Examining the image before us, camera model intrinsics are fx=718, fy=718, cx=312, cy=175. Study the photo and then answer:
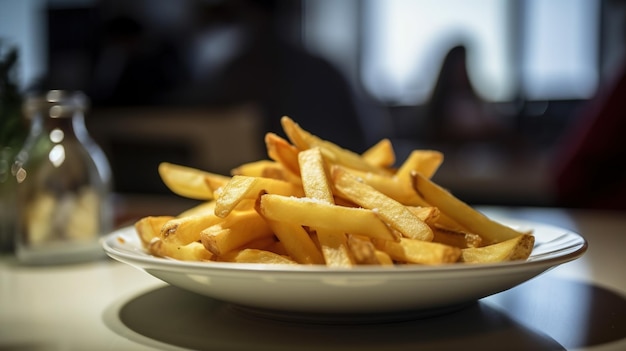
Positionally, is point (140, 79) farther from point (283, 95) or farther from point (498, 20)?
point (498, 20)

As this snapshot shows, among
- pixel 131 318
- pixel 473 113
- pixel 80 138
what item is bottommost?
pixel 473 113

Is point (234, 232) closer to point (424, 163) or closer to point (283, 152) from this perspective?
point (283, 152)

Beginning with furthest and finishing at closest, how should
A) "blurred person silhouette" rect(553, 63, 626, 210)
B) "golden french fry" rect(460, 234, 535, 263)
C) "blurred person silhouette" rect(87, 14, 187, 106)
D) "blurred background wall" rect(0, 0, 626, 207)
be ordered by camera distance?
"blurred person silhouette" rect(87, 14, 187, 106)
"blurred background wall" rect(0, 0, 626, 207)
"blurred person silhouette" rect(553, 63, 626, 210)
"golden french fry" rect(460, 234, 535, 263)

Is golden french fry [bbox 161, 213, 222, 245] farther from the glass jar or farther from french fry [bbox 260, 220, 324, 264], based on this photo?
the glass jar

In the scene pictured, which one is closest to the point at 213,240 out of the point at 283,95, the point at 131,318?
the point at 131,318

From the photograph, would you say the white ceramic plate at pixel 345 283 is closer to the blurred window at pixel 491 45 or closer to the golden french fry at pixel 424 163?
the golden french fry at pixel 424 163

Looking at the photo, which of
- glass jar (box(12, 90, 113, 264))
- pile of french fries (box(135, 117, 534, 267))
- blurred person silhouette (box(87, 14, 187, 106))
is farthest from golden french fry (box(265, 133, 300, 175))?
blurred person silhouette (box(87, 14, 187, 106))
